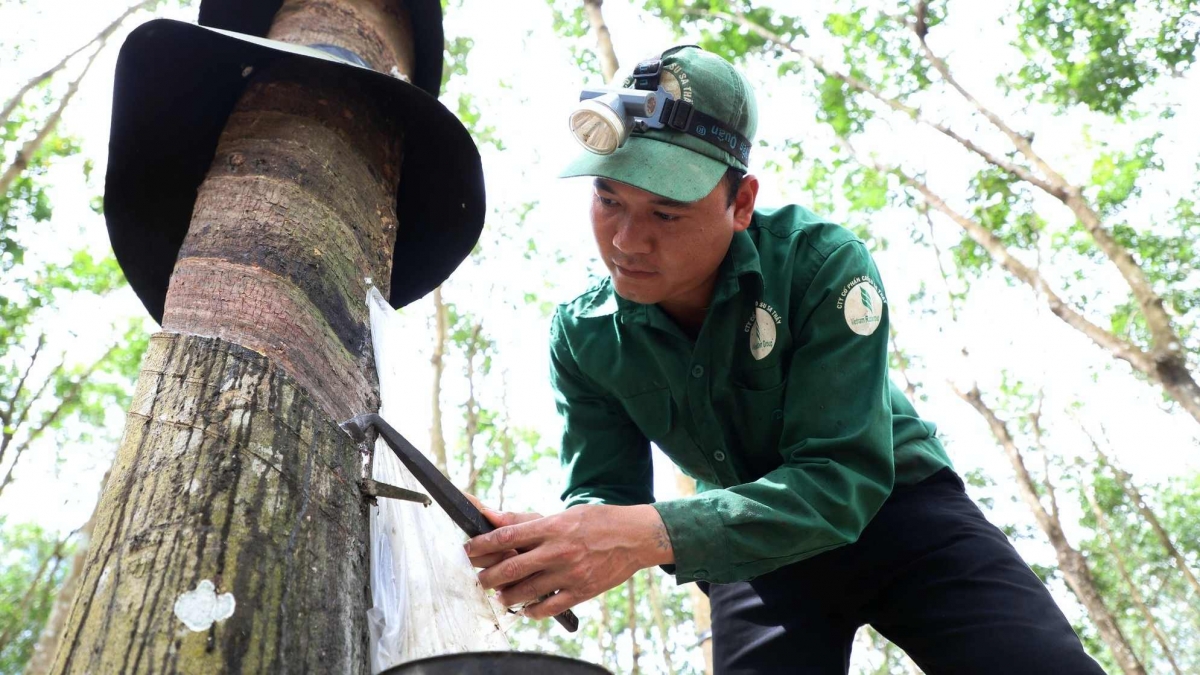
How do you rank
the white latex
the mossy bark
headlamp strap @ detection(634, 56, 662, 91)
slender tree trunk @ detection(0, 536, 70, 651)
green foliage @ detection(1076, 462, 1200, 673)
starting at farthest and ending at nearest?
green foliage @ detection(1076, 462, 1200, 673), slender tree trunk @ detection(0, 536, 70, 651), headlamp strap @ detection(634, 56, 662, 91), the white latex, the mossy bark

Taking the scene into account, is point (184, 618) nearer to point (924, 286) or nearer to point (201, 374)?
point (201, 374)

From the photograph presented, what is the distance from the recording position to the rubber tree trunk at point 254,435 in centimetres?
106

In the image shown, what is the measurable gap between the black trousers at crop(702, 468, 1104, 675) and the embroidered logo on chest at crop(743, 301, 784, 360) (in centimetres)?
49

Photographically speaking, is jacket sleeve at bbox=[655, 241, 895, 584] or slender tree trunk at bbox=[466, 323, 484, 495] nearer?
jacket sleeve at bbox=[655, 241, 895, 584]

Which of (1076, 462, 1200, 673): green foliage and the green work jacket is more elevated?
(1076, 462, 1200, 673): green foliage

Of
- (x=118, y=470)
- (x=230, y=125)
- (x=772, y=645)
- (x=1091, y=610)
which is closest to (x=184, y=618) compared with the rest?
(x=118, y=470)

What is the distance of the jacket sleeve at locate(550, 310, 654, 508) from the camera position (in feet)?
7.36

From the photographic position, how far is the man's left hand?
1419 mm

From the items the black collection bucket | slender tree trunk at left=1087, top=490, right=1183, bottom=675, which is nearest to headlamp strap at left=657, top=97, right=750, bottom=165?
the black collection bucket

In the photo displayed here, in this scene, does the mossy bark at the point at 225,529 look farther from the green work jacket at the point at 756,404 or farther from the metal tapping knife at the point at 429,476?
the green work jacket at the point at 756,404

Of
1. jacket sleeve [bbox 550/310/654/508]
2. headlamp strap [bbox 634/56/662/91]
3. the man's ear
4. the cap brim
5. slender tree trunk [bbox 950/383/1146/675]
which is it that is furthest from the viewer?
slender tree trunk [bbox 950/383/1146/675]

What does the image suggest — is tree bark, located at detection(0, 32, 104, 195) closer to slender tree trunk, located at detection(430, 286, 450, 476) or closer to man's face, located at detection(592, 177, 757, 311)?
slender tree trunk, located at detection(430, 286, 450, 476)

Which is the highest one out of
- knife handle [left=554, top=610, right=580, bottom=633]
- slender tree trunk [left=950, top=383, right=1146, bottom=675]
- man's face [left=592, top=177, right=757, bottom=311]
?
slender tree trunk [left=950, top=383, right=1146, bottom=675]

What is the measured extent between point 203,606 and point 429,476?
1.48ft
